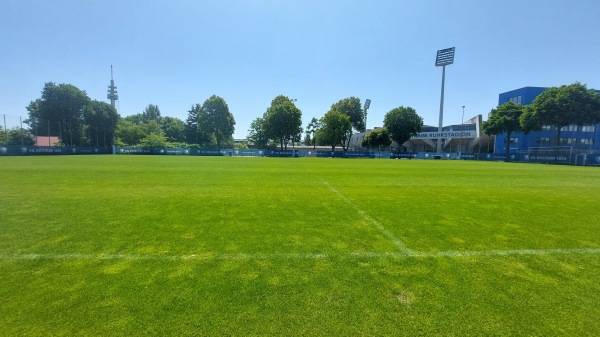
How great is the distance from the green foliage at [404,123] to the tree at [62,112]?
73.4 meters

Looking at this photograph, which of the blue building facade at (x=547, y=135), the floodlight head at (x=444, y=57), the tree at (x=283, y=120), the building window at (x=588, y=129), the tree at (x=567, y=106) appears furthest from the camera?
the tree at (x=283, y=120)

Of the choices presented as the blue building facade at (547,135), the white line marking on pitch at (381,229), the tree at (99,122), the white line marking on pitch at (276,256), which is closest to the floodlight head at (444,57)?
the blue building facade at (547,135)

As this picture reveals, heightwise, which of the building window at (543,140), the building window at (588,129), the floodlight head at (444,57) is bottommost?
the building window at (543,140)

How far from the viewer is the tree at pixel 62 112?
2218 inches

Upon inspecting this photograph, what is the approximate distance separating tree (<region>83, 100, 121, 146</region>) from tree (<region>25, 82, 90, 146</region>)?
5.20ft

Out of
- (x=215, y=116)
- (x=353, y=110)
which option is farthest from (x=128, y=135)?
(x=353, y=110)

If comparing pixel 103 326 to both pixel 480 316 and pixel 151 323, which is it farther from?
pixel 480 316

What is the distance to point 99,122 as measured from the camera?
6122 cm

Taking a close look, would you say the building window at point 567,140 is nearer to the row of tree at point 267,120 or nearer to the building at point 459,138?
the building at point 459,138

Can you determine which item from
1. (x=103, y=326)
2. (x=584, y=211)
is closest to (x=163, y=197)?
(x=103, y=326)

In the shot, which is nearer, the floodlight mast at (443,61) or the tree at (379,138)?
the floodlight mast at (443,61)

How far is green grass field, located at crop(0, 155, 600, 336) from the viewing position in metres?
2.65

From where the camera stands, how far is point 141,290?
3.17 meters

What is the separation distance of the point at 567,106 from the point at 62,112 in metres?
93.2
